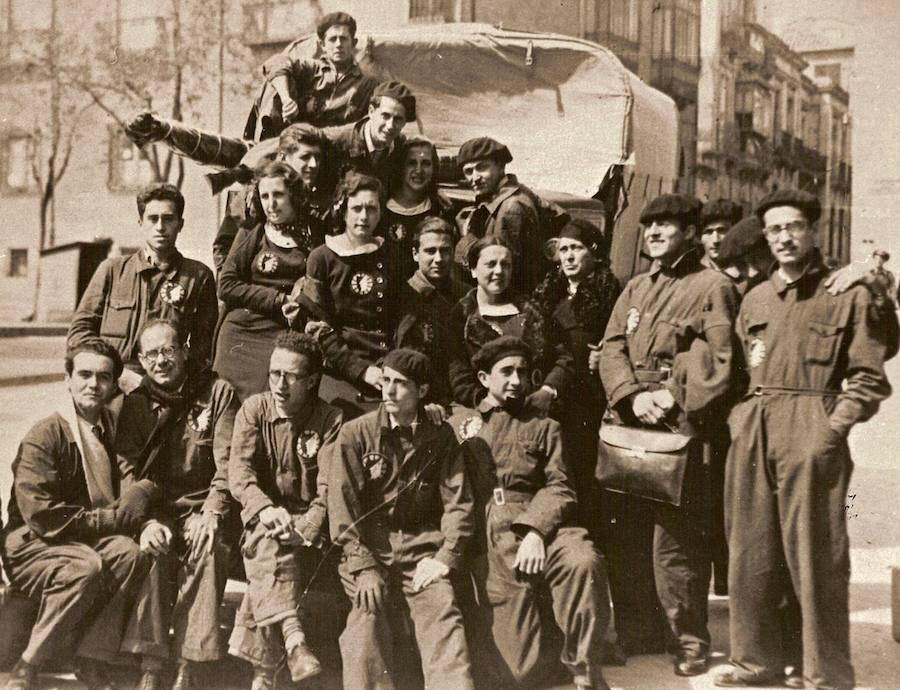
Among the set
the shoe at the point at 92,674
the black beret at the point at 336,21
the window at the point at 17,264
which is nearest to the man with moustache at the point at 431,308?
the black beret at the point at 336,21

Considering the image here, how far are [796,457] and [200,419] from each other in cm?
226

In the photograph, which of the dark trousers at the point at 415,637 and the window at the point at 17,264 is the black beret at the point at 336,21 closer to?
the dark trousers at the point at 415,637

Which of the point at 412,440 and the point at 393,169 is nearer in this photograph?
the point at 412,440

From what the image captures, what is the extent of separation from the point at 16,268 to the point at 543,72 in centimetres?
894

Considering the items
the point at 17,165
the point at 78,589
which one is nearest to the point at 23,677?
the point at 78,589

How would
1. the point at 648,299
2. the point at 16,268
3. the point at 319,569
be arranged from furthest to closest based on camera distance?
the point at 16,268 < the point at 648,299 < the point at 319,569

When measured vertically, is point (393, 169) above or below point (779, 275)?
above

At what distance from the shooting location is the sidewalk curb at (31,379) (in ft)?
34.4

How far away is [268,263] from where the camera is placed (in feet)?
14.0

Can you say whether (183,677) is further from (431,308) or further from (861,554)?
(861,554)

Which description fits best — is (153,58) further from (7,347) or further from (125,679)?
(125,679)

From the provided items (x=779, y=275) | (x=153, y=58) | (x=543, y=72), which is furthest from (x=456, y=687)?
(x=153, y=58)

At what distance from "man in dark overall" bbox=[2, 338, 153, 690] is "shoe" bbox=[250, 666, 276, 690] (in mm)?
522

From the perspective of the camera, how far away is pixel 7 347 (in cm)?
1130
